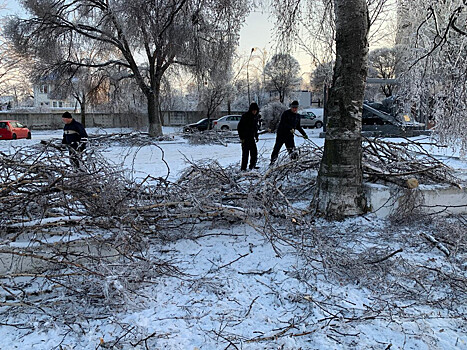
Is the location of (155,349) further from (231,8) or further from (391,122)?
(391,122)

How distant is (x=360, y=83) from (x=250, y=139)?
3582 mm

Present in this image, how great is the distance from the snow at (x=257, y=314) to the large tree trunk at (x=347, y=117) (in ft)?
3.75

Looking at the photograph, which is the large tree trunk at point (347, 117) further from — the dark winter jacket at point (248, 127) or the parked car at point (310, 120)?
the parked car at point (310, 120)

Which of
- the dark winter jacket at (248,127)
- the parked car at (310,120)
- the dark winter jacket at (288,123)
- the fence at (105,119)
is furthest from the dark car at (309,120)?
the dark winter jacket at (248,127)

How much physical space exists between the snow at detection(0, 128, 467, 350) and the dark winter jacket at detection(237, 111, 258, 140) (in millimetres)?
4650

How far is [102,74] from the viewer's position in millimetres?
22203

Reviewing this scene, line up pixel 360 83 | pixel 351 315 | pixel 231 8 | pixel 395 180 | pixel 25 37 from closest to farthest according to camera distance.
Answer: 1. pixel 351 315
2. pixel 360 83
3. pixel 395 180
4. pixel 231 8
5. pixel 25 37

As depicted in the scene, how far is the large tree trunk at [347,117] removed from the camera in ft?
15.5

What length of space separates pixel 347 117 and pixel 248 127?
11.7 feet

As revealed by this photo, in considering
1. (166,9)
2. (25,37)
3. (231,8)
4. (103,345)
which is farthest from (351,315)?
(25,37)

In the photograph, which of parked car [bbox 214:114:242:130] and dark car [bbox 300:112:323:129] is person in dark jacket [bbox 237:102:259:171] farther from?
dark car [bbox 300:112:323:129]

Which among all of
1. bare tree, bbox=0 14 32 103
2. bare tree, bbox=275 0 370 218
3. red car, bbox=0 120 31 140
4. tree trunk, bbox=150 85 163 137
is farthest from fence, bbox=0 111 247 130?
bare tree, bbox=275 0 370 218

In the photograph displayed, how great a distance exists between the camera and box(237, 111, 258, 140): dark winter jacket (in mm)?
8133

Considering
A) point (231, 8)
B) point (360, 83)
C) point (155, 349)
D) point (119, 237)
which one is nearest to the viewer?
point (155, 349)
